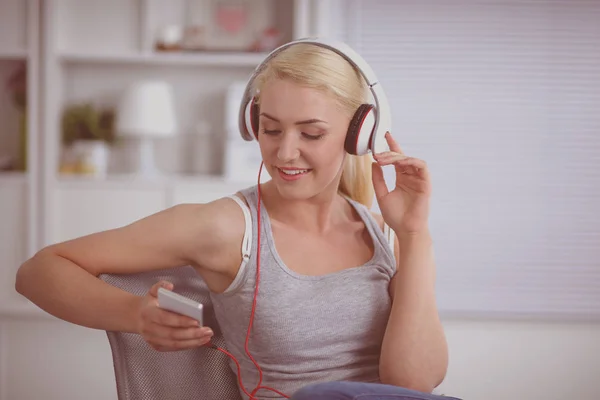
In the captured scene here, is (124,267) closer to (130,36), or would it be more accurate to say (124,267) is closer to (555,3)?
(130,36)

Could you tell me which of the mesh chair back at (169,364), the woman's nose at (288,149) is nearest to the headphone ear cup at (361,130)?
the woman's nose at (288,149)

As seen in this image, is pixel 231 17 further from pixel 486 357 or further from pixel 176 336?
pixel 176 336

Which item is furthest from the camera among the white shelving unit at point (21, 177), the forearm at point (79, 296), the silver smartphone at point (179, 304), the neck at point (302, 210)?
the white shelving unit at point (21, 177)

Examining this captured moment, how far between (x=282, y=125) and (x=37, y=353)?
2.57 metres

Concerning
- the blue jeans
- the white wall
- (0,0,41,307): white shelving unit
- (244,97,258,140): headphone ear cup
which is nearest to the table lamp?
(0,0,41,307): white shelving unit

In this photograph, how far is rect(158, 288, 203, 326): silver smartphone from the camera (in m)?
0.96

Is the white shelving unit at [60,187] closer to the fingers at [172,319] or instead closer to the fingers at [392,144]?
the fingers at [392,144]

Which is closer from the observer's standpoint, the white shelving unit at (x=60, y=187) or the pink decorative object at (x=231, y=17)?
the white shelving unit at (x=60, y=187)

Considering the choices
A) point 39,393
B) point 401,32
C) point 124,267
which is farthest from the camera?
point 401,32

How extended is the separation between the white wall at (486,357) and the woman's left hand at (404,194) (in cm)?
226

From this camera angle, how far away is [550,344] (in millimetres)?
3582

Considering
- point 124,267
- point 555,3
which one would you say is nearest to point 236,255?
point 124,267

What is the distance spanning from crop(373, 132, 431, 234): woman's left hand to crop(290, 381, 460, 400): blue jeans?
35 cm

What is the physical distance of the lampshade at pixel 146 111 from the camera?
3281 mm
